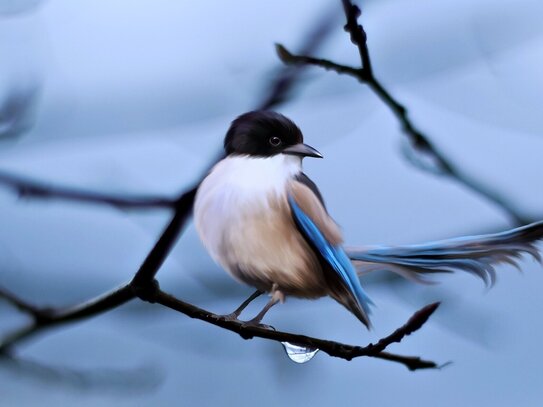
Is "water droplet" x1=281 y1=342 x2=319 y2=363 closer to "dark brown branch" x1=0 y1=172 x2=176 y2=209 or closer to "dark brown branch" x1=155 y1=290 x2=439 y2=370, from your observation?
"dark brown branch" x1=155 y1=290 x2=439 y2=370

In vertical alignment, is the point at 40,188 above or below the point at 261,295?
above

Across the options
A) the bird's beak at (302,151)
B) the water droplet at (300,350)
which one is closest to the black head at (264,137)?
the bird's beak at (302,151)

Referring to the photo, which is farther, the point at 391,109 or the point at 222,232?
the point at 391,109

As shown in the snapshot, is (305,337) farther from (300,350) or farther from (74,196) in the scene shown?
(74,196)

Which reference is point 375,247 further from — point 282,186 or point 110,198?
point 110,198

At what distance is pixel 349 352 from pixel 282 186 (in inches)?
3.9

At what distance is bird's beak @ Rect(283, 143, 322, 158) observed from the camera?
0.44 metres

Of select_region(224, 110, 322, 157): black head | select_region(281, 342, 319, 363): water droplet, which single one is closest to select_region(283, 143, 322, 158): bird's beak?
select_region(224, 110, 322, 157): black head

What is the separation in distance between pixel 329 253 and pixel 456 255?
0.23ft

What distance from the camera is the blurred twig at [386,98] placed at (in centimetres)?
50

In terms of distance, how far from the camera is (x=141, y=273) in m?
0.46

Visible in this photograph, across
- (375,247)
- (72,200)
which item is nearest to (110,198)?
(72,200)

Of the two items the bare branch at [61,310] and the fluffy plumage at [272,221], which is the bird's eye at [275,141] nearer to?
the fluffy plumage at [272,221]

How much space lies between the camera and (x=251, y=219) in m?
0.46
